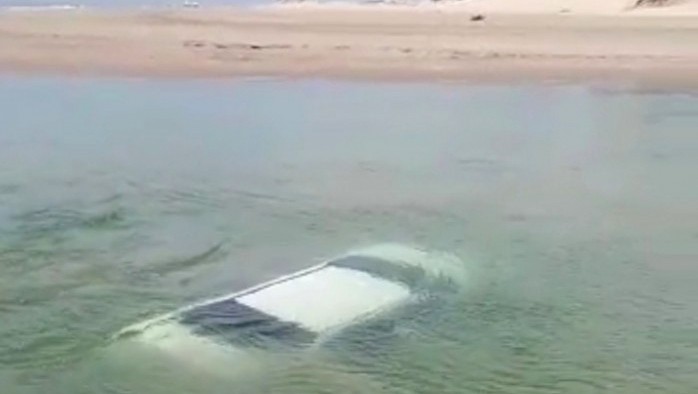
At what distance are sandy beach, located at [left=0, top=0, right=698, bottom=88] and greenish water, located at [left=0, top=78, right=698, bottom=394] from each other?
2.79m

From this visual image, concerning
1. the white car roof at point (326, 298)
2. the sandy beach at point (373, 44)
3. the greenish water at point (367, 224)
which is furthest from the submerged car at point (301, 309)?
the sandy beach at point (373, 44)

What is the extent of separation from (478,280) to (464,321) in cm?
106

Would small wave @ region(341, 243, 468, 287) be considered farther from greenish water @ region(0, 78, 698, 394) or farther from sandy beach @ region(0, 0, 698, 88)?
sandy beach @ region(0, 0, 698, 88)

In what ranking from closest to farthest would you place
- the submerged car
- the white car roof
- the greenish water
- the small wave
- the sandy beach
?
the greenish water, the submerged car, the white car roof, the small wave, the sandy beach

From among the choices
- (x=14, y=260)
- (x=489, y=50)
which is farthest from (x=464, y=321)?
(x=489, y=50)

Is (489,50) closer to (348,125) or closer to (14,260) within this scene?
(348,125)

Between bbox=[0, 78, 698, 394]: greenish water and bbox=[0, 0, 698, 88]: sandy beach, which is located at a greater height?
bbox=[0, 0, 698, 88]: sandy beach

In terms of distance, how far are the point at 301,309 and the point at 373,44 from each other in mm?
18096

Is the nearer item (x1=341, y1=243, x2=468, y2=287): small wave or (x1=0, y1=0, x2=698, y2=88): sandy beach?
(x1=341, y1=243, x2=468, y2=287): small wave

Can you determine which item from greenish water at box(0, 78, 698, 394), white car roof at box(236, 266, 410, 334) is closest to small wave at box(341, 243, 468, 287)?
greenish water at box(0, 78, 698, 394)

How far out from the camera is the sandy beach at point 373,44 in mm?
22469

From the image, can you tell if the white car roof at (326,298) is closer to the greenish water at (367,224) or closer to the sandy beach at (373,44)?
the greenish water at (367,224)

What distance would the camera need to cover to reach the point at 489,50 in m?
24.5

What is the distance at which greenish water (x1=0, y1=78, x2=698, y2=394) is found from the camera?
7.46m
